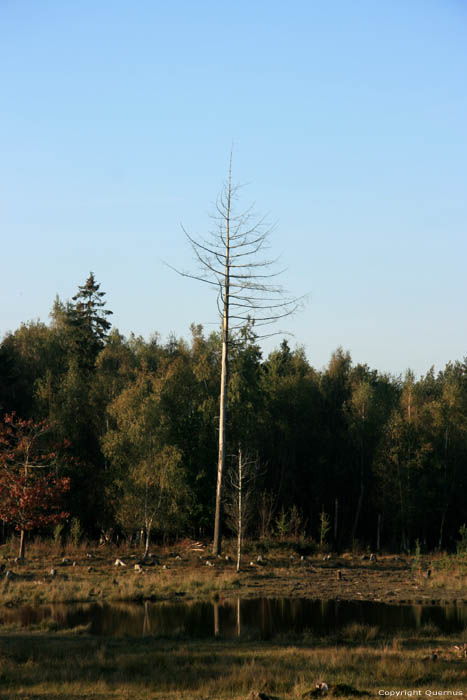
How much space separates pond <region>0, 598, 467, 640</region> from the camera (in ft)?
54.1

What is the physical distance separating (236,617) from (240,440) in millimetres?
23133

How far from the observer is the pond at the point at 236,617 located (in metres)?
16.5

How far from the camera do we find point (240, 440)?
41.4 m

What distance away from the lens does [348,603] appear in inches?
806

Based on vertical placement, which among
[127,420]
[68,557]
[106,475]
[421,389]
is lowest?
[68,557]

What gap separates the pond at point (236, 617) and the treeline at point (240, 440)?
A: 46.6ft

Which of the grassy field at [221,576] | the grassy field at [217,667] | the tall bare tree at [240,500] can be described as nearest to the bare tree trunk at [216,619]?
the grassy field at [217,667]

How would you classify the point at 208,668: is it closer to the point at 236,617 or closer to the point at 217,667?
the point at 217,667

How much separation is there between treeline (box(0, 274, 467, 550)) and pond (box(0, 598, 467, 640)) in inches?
559

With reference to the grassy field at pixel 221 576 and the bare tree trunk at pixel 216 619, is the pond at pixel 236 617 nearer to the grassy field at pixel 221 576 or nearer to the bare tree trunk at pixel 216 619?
the bare tree trunk at pixel 216 619

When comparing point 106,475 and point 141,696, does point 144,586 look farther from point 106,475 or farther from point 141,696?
point 106,475

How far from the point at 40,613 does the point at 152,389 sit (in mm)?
22961

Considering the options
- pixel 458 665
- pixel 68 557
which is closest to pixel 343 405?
pixel 68 557

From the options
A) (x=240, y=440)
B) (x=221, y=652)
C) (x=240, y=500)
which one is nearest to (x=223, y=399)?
(x=240, y=500)
